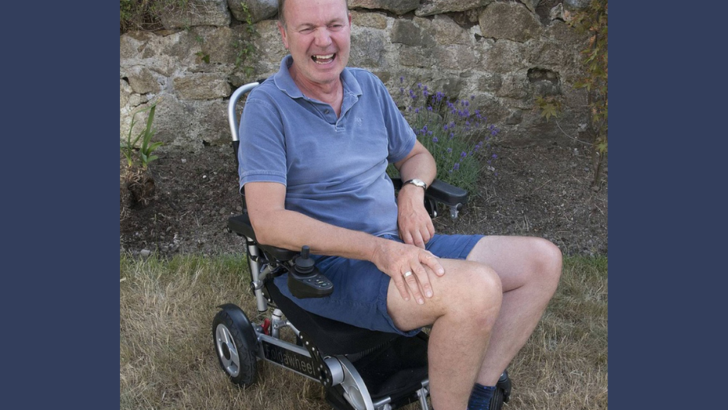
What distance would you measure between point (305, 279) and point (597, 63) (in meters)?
2.70

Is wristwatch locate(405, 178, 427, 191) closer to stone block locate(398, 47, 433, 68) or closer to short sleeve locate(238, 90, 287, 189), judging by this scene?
short sleeve locate(238, 90, 287, 189)

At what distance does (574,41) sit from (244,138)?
9.00 ft

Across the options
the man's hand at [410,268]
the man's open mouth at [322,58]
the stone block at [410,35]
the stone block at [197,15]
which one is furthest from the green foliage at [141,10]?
the man's hand at [410,268]

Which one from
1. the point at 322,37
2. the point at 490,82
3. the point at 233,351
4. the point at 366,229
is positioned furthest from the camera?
the point at 490,82

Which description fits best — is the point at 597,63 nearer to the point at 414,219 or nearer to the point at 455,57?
the point at 455,57

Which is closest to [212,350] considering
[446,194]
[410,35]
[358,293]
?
[358,293]

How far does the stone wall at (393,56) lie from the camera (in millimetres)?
3779

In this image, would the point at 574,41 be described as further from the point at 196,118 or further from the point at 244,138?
the point at 244,138

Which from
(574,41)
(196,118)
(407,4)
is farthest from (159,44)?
(574,41)

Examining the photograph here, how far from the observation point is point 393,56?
3969 millimetres

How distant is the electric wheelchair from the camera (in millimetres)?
1925

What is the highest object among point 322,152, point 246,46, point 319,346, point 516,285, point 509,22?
point 509,22

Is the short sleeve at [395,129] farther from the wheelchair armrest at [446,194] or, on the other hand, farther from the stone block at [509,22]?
the stone block at [509,22]

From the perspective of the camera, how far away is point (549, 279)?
6.72 ft
